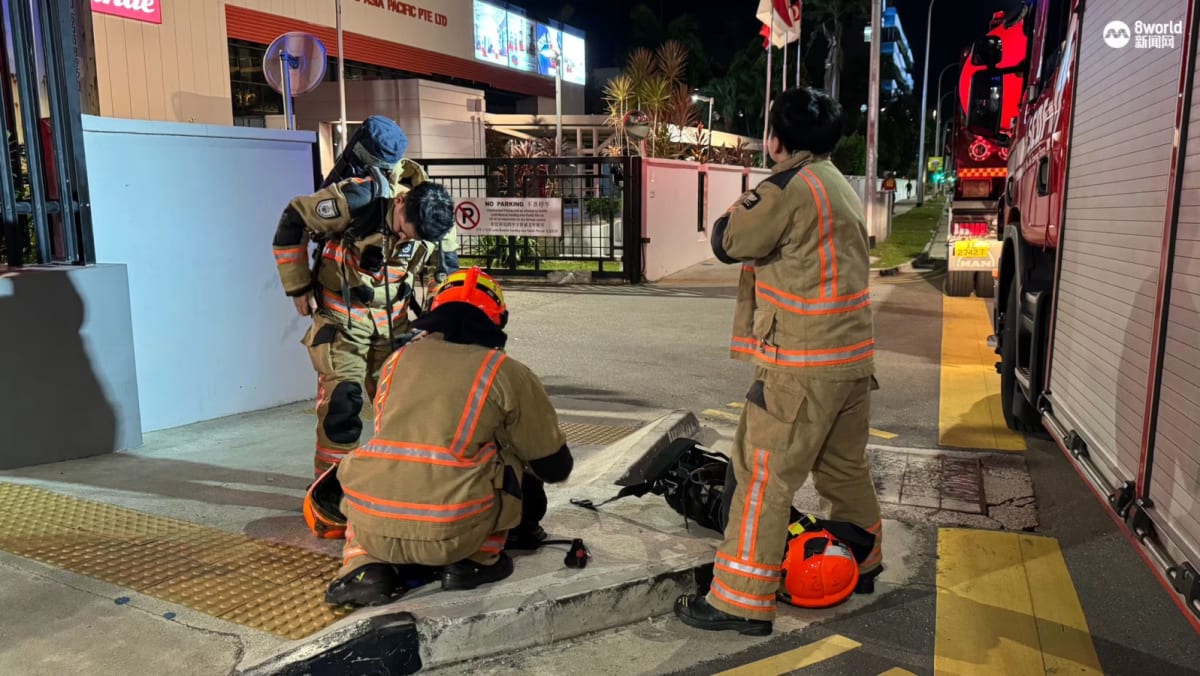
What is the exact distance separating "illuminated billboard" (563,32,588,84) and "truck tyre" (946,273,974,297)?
35.3m

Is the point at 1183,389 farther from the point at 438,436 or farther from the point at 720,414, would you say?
the point at 720,414

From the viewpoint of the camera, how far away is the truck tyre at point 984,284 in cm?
1212

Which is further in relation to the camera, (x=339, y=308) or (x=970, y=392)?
(x=970, y=392)

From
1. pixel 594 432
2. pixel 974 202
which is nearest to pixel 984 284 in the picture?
pixel 974 202

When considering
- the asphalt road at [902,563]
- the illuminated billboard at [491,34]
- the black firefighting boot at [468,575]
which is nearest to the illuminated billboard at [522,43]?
the illuminated billboard at [491,34]

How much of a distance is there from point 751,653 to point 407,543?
4.05 ft

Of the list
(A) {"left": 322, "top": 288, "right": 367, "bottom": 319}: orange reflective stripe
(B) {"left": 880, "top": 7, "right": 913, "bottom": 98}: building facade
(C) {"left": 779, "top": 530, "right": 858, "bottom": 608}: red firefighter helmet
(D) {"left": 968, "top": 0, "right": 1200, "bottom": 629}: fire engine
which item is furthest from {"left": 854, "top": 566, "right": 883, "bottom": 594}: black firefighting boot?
(B) {"left": 880, "top": 7, "right": 913, "bottom": 98}: building facade

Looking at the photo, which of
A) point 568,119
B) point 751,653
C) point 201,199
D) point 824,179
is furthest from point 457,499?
point 568,119

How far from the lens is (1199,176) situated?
8.66 ft

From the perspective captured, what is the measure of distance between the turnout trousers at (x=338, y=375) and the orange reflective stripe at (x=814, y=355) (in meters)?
1.86

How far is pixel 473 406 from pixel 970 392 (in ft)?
17.1

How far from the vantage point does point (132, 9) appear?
1788 cm

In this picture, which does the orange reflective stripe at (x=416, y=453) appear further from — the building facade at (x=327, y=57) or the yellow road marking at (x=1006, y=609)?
the building facade at (x=327, y=57)

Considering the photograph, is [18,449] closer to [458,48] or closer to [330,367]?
[330,367]
